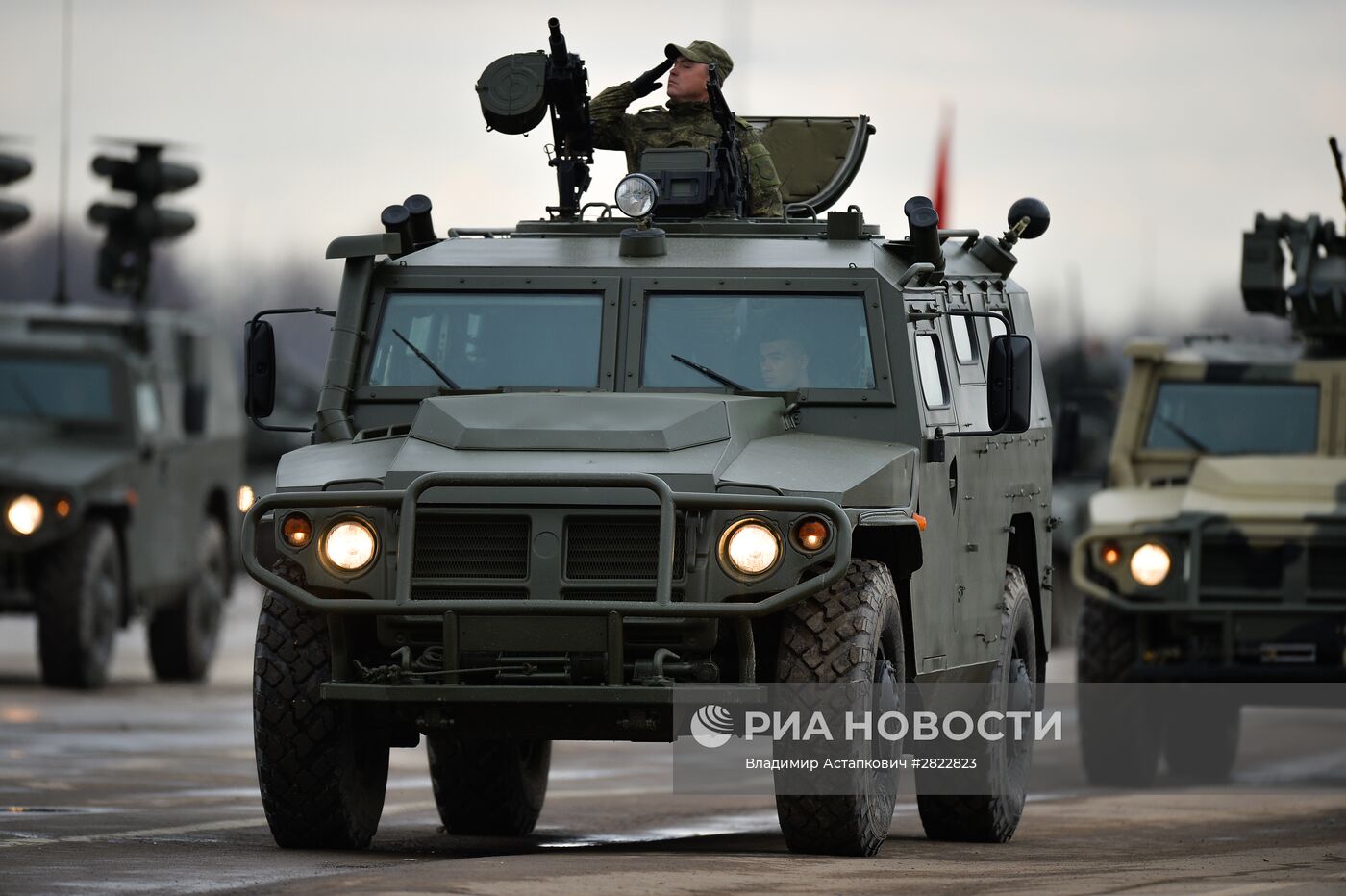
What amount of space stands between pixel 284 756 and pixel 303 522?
805 millimetres

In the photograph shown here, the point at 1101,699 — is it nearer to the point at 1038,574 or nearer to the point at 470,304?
the point at 1038,574

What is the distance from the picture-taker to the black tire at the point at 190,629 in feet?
76.3

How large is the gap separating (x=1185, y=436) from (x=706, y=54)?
499 cm

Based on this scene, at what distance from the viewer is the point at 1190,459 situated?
1648 cm

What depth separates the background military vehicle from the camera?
20.7 m

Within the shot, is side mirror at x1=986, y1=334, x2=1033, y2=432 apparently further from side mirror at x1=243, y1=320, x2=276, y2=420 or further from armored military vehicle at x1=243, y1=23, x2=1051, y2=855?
side mirror at x1=243, y1=320, x2=276, y2=420

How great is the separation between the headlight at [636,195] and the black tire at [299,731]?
7.11 feet

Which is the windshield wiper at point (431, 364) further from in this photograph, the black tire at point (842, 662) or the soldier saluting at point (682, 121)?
the soldier saluting at point (682, 121)

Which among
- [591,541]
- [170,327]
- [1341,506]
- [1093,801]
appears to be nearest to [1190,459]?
[1341,506]

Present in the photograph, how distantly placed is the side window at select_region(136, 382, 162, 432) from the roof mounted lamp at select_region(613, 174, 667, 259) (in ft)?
36.6

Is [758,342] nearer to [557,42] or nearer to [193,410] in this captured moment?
[557,42]

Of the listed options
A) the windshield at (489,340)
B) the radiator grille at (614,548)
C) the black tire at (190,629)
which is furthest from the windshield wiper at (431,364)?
the black tire at (190,629)

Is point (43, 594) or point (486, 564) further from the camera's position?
point (43, 594)

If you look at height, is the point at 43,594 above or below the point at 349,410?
below
